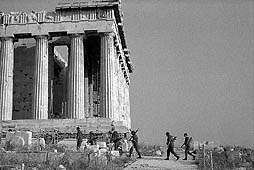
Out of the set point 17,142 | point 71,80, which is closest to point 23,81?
point 71,80

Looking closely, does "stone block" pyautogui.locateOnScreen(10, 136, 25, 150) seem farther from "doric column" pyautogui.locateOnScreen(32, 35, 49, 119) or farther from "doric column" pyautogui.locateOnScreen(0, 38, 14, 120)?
"doric column" pyautogui.locateOnScreen(0, 38, 14, 120)

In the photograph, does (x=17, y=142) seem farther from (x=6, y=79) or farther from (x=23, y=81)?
(x=23, y=81)

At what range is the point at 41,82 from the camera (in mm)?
41500

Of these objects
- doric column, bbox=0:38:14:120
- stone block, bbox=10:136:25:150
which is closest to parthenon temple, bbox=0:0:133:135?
doric column, bbox=0:38:14:120

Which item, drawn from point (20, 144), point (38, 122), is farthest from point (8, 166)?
point (38, 122)

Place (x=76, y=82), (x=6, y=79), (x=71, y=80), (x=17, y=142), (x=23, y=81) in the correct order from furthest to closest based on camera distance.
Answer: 1. (x=23, y=81)
2. (x=6, y=79)
3. (x=71, y=80)
4. (x=76, y=82)
5. (x=17, y=142)

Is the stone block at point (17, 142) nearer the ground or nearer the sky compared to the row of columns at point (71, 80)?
nearer the ground

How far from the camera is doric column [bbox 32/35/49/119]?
40.7 m

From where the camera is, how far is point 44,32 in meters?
42.7

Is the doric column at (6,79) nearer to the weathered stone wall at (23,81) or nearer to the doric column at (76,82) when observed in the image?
the weathered stone wall at (23,81)

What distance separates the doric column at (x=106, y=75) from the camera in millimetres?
40438

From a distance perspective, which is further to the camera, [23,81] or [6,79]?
[23,81]

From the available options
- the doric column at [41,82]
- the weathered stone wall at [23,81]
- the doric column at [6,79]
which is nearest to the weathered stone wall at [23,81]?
the weathered stone wall at [23,81]

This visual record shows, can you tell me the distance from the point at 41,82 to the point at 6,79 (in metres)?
3.86
